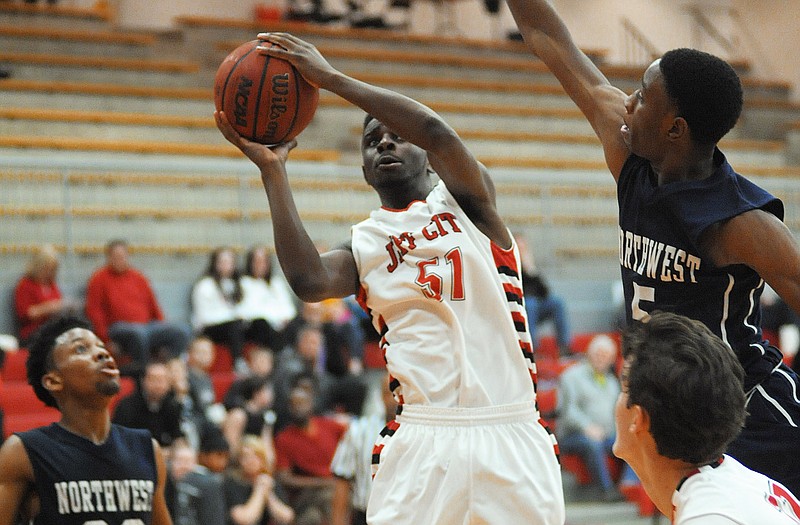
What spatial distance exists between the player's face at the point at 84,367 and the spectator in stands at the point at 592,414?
18.8 ft

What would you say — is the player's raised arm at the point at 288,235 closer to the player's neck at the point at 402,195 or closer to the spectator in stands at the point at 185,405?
the player's neck at the point at 402,195

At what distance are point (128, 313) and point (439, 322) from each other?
6180 mm

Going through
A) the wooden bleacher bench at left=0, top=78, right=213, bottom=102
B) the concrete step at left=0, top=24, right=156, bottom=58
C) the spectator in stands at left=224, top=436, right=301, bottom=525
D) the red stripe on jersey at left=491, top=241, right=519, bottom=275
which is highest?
the concrete step at left=0, top=24, right=156, bottom=58

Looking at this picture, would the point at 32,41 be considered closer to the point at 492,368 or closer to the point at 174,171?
the point at 174,171

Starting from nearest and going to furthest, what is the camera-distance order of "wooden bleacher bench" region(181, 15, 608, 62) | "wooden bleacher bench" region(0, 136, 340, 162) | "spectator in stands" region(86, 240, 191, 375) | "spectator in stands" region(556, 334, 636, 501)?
1. "spectator in stands" region(86, 240, 191, 375)
2. "spectator in stands" region(556, 334, 636, 501)
3. "wooden bleacher bench" region(0, 136, 340, 162)
4. "wooden bleacher bench" region(181, 15, 608, 62)

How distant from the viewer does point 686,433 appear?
2.18 m

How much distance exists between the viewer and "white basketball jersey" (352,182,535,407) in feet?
11.4

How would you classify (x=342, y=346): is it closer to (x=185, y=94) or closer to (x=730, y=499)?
(x=185, y=94)

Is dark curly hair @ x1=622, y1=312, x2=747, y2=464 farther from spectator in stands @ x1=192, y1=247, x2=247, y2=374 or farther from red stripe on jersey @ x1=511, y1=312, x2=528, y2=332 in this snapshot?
spectator in stands @ x1=192, y1=247, x2=247, y2=374

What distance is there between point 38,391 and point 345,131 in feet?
35.4

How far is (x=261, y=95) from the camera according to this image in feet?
11.3

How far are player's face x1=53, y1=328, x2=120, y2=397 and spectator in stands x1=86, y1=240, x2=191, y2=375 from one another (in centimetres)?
457

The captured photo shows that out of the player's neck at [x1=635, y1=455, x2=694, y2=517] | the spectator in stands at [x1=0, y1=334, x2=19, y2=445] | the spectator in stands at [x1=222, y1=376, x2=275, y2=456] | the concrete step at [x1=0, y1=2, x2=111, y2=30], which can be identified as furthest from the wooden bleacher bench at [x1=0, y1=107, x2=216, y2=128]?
the player's neck at [x1=635, y1=455, x2=694, y2=517]

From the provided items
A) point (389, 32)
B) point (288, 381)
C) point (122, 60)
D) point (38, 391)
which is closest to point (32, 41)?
point (122, 60)
